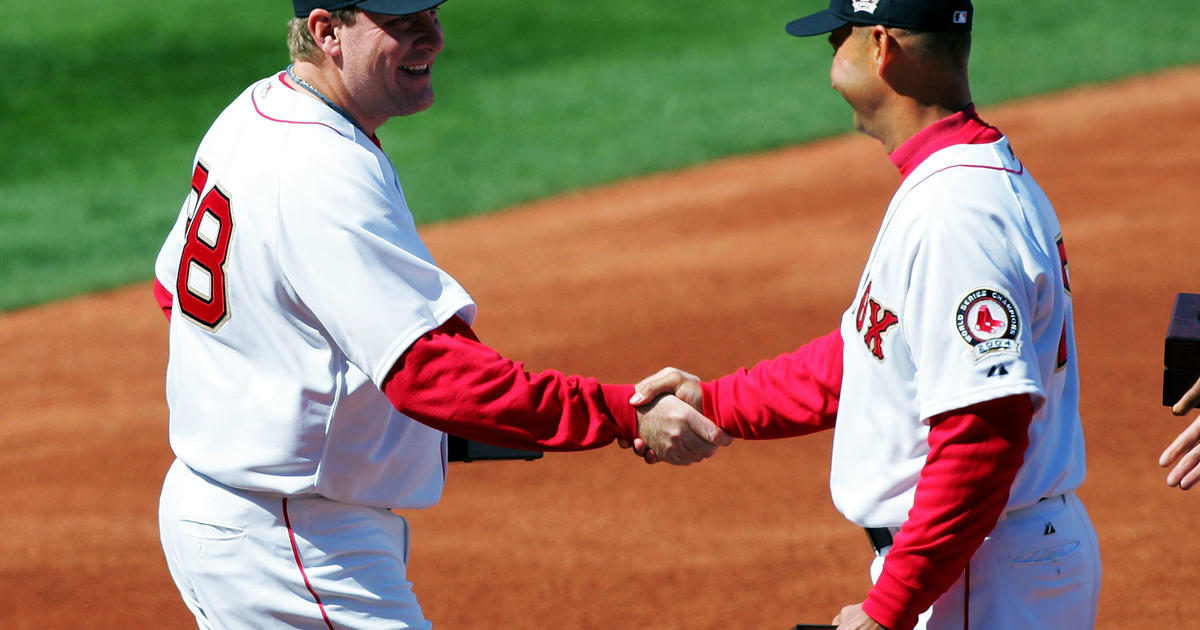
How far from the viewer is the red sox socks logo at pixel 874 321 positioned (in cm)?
267

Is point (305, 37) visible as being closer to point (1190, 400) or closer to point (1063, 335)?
point (1063, 335)

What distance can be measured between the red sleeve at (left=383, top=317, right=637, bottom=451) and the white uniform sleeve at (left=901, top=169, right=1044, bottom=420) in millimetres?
862

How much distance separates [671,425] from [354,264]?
96cm

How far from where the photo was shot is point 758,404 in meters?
3.38

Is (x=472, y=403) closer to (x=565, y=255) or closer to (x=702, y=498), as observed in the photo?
(x=702, y=498)

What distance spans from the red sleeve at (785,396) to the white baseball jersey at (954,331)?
33 centimetres

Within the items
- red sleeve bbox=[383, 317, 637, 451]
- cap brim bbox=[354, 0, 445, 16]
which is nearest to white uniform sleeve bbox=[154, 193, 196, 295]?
cap brim bbox=[354, 0, 445, 16]

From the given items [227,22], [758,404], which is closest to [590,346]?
[758,404]

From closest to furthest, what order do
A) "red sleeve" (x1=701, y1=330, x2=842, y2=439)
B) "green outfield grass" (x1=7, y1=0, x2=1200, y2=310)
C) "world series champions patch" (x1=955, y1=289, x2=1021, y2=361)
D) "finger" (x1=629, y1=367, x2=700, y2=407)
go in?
"world series champions patch" (x1=955, y1=289, x2=1021, y2=361) < "red sleeve" (x1=701, y1=330, x2=842, y2=439) < "finger" (x1=629, y1=367, x2=700, y2=407) < "green outfield grass" (x1=7, y1=0, x2=1200, y2=310)

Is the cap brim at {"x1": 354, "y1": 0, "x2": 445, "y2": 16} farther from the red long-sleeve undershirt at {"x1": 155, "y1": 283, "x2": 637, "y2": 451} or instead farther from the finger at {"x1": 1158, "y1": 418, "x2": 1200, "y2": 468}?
the finger at {"x1": 1158, "y1": 418, "x2": 1200, "y2": 468}

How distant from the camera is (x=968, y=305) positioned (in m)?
2.52

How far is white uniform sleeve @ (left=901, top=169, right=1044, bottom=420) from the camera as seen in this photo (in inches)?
98.1

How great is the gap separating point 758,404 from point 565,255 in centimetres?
628

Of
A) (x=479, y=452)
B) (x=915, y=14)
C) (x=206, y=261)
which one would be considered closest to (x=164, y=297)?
(x=206, y=261)
